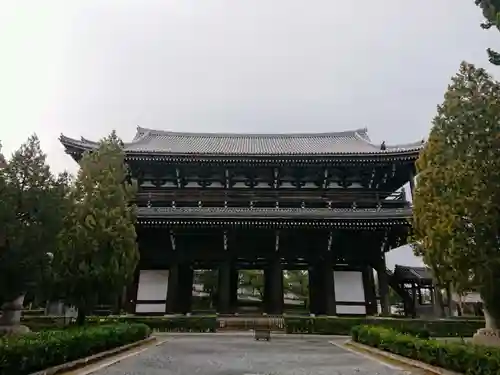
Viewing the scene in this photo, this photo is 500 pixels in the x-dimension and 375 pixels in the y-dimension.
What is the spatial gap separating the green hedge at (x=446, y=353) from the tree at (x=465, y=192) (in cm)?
277

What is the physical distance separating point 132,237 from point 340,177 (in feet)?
58.0

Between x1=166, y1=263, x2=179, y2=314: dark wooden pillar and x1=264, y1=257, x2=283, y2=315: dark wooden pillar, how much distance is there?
20.0 ft

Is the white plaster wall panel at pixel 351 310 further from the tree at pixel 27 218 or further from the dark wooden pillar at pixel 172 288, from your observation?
the tree at pixel 27 218

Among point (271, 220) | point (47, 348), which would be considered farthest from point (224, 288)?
point (47, 348)

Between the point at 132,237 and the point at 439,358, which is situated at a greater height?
the point at 132,237

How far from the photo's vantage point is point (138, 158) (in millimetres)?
29812

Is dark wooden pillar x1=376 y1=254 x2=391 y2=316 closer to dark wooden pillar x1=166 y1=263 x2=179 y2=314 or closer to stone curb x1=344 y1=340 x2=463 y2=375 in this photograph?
stone curb x1=344 y1=340 x2=463 y2=375

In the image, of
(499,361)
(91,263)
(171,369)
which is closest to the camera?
(499,361)

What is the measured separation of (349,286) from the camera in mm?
28578

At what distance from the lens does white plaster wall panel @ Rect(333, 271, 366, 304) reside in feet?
92.7

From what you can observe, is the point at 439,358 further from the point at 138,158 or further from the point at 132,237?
the point at 138,158

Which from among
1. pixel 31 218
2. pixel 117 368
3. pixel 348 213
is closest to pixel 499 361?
pixel 117 368

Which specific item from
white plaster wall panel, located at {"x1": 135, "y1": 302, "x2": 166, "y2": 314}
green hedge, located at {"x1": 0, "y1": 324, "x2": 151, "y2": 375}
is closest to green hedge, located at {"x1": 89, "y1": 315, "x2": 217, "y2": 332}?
white plaster wall panel, located at {"x1": 135, "y1": 302, "x2": 166, "y2": 314}

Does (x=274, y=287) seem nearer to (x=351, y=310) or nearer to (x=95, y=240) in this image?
(x=351, y=310)
